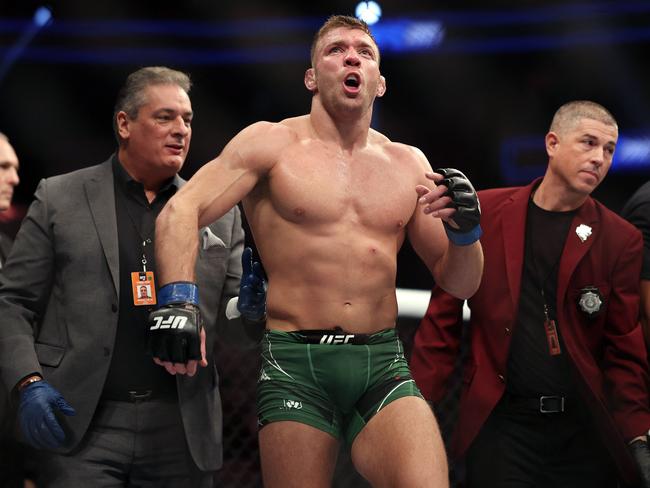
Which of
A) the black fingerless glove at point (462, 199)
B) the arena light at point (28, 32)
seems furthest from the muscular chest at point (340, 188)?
the arena light at point (28, 32)

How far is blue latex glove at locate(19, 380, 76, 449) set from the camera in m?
2.19

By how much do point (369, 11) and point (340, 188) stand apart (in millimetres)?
3607

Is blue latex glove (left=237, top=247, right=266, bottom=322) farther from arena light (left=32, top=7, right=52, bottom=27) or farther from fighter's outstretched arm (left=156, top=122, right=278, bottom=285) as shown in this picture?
arena light (left=32, top=7, right=52, bottom=27)

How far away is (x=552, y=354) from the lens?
2480 millimetres

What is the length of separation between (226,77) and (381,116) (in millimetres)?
1046

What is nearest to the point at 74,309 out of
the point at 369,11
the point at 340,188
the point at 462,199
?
the point at 340,188

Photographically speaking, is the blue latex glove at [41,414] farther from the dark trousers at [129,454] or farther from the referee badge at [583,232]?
the referee badge at [583,232]

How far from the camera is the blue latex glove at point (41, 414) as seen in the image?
7.20 feet

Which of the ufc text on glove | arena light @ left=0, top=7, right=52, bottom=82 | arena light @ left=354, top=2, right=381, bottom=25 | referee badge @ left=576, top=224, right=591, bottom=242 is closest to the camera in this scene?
the ufc text on glove

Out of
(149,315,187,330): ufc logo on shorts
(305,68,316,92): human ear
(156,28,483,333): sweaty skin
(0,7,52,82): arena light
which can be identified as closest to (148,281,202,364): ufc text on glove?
(149,315,187,330): ufc logo on shorts

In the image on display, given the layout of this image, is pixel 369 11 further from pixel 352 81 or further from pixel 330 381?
pixel 330 381

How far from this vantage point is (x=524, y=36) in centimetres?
567

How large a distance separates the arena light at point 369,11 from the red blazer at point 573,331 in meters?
3.09

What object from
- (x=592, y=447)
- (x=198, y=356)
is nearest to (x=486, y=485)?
(x=592, y=447)
